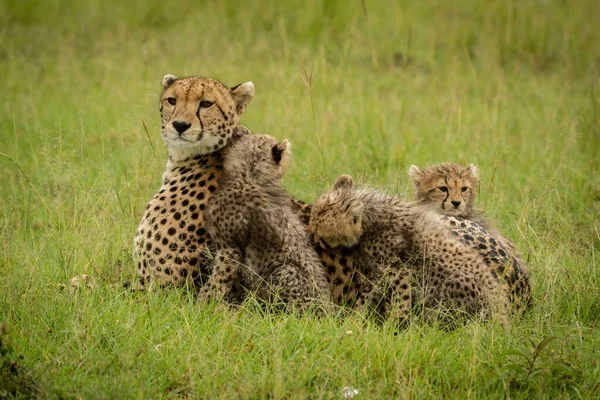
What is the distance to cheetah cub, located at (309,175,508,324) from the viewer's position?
426cm

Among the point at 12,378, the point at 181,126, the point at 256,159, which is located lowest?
the point at 12,378

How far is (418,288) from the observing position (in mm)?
4355

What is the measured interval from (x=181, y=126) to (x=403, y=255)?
142cm

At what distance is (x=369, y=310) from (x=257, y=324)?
2.02 feet

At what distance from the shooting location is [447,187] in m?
5.53

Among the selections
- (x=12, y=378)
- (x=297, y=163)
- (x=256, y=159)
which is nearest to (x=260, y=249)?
(x=256, y=159)

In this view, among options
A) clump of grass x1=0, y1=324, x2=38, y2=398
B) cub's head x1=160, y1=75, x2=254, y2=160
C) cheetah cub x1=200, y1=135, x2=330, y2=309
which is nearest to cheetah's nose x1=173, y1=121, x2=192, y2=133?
cub's head x1=160, y1=75, x2=254, y2=160

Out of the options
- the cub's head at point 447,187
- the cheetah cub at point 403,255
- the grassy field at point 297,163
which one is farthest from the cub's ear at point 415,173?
the cheetah cub at point 403,255

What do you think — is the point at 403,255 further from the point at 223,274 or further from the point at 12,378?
the point at 12,378

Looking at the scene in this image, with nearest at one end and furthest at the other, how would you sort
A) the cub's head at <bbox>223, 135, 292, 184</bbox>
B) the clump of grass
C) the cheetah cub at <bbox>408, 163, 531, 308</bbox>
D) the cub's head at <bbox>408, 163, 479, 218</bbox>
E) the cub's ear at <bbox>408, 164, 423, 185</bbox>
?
the clump of grass
the cub's head at <bbox>223, 135, 292, 184</bbox>
the cheetah cub at <bbox>408, 163, 531, 308</bbox>
the cub's head at <bbox>408, 163, 479, 218</bbox>
the cub's ear at <bbox>408, 164, 423, 185</bbox>

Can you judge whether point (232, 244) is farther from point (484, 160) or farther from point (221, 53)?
point (221, 53)

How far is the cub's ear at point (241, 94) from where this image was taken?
4942mm

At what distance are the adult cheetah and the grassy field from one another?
0.62 ft

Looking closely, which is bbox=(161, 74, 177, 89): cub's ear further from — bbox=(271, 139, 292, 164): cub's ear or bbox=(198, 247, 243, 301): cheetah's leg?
bbox=(198, 247, 243, 301): cheetah's leg
